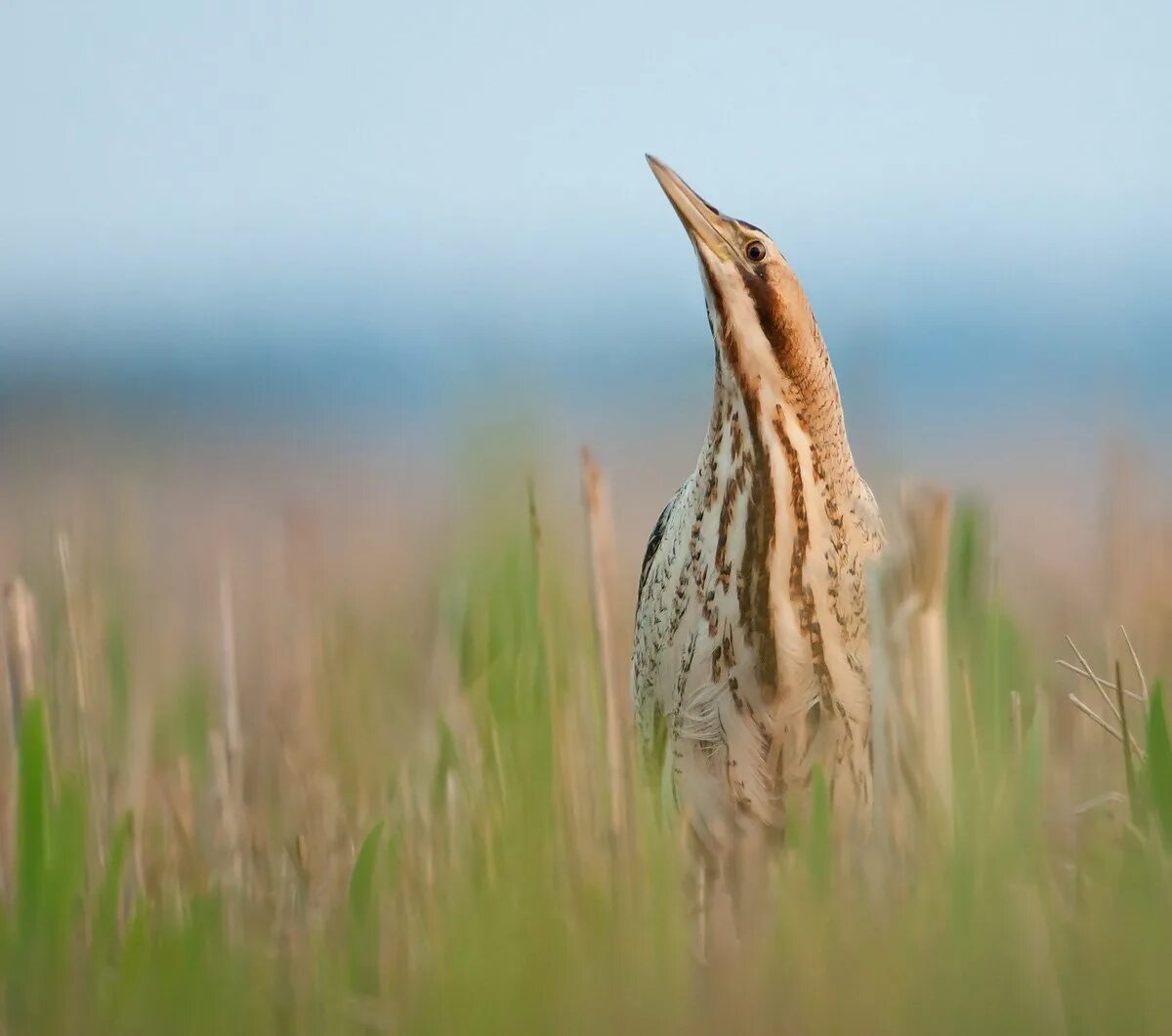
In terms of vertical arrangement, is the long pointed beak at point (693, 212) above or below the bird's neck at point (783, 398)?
above

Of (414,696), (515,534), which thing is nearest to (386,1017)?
(515,534)

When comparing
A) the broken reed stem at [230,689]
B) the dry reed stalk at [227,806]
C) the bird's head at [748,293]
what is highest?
the bird's head at [748,293]

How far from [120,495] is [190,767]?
523 mm

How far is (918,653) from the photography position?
165 cm

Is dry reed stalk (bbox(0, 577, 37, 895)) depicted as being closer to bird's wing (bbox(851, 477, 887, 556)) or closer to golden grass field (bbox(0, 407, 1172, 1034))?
Result: golden grass field (bbox(0, 407, 1172, 1034))

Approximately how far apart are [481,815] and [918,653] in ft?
1.89

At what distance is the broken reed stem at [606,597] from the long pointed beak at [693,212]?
623 millimetres

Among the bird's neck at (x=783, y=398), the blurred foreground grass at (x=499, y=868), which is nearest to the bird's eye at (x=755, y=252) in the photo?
the bird's neck at (x=783, y=398)

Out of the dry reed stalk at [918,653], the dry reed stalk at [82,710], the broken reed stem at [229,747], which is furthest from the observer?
the broken reed stem at [229,747]

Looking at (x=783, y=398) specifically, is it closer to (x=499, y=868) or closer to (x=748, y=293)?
(x=748, y=293)

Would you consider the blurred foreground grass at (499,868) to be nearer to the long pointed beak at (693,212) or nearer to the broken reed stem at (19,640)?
the broken reed stem at (19,640)

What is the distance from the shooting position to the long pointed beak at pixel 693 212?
2.75 metres

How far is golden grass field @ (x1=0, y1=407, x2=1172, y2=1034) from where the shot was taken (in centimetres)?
138

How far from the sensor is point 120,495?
284 cm
